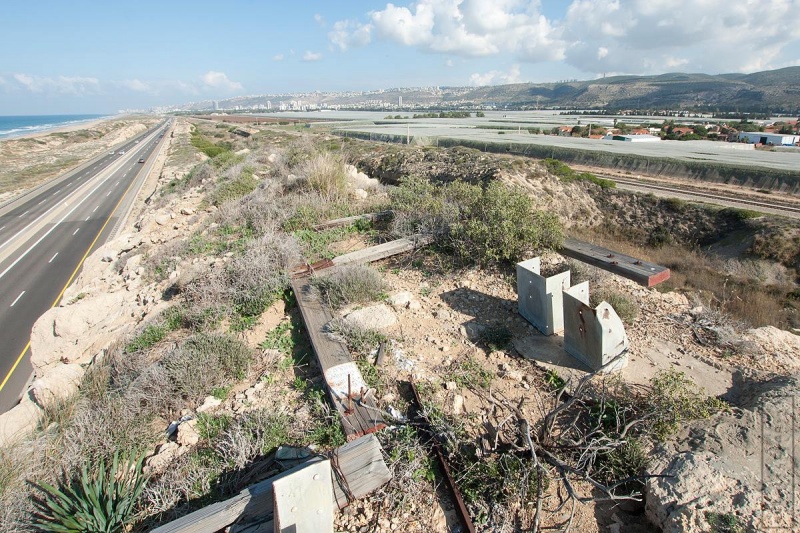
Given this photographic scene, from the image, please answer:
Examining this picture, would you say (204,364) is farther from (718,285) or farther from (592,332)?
(718,285)

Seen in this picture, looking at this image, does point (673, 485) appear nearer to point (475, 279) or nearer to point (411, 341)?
point (411, 341)

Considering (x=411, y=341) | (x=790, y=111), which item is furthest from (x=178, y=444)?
(x=790, y=111)

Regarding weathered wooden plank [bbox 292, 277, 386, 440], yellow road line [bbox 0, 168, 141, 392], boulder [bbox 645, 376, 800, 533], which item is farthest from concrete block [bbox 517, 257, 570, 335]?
yellow road line [bbox 0, 168, 141, 392]

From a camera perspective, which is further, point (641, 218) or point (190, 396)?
point (641, 218)

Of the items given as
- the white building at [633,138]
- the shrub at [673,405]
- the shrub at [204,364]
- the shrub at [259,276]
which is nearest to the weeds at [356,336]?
the shrub at [204,364]

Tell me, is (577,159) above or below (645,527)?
above

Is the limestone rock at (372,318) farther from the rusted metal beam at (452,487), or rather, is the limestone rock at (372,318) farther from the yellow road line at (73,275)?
the yellow road line at (73,275)

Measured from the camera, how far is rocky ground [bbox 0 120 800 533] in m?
2.54

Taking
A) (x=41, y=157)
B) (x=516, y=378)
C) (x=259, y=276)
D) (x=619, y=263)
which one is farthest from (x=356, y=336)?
(x=41, y=157)

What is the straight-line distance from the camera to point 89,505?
2621mm

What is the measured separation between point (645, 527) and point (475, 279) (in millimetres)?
3429

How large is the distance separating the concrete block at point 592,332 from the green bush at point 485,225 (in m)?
1.65

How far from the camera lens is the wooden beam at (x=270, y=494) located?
2.41 meters

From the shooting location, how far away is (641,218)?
16188mm
